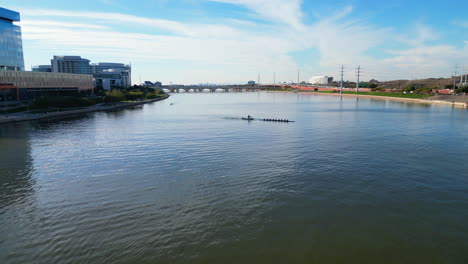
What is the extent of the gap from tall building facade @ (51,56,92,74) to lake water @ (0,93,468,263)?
126636mm

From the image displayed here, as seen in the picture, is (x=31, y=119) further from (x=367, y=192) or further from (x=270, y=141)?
(x=367, y=192)

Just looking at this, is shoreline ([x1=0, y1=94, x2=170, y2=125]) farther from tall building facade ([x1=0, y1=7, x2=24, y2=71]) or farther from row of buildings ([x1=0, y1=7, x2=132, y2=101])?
tall building facade ([x1=0, y1=7, x2=24, y2=71])

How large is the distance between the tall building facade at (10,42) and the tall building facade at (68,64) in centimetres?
6970

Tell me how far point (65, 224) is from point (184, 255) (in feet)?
14.8

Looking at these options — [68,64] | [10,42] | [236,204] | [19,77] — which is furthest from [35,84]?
[68,64]

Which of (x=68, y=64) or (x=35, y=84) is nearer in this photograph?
(x=35, y=84)

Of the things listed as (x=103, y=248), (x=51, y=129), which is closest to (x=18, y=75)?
(x=51, y=129)

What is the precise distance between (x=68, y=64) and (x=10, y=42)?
74221 mm

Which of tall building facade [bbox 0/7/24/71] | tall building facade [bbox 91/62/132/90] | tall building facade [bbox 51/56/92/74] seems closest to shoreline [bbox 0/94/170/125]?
tall building facade [bbox 0/7/24/71]

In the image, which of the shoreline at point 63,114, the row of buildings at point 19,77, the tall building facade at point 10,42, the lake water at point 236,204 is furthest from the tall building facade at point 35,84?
→ the lake water at point 236,204

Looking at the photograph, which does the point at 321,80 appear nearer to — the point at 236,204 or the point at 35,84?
the point at 35,84

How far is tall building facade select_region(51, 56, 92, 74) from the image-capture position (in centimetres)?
12888

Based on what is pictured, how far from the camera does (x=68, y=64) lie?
130 m

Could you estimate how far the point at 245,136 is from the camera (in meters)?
25.0
